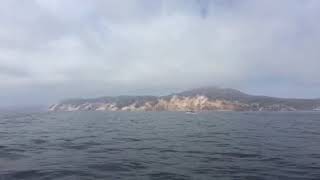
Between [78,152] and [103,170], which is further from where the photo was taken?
[78,152]

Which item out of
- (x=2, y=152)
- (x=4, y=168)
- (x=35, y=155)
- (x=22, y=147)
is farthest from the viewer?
(x=22, y=147)

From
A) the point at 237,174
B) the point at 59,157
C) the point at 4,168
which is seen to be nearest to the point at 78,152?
the point at 59,157

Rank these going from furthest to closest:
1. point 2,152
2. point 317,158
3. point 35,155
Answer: point 2,152
point 35,155
point 317,158

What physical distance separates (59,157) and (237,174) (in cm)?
1602

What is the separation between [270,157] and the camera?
1299 inches

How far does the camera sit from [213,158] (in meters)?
32.6

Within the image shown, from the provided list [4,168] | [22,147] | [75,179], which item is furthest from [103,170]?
[22,147]

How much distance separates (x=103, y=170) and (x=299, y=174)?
13252 mm

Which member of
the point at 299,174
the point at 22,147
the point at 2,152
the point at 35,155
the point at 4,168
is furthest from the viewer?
the point at 22,147

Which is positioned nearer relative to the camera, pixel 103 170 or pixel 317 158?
pixel 103 170

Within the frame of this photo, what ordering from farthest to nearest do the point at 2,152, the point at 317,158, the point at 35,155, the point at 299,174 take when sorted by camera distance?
the point at 2,152, the point at 35,155, the point at 317,158, the point at 299,174

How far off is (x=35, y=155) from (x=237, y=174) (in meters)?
18.9

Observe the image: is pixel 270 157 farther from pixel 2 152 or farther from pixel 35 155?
pixel 2 152

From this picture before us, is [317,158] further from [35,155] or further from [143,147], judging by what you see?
[35,155]
